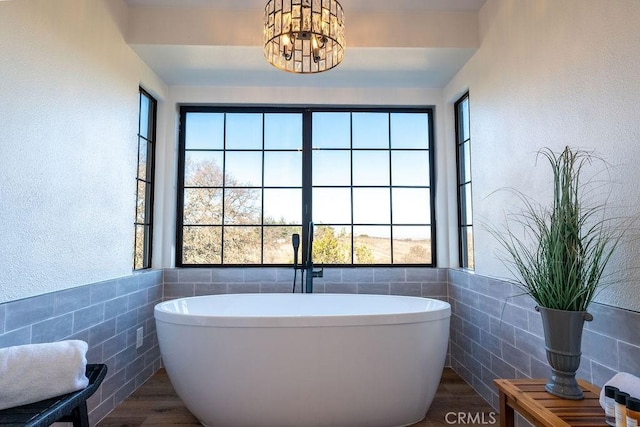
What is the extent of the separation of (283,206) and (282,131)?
0.71m

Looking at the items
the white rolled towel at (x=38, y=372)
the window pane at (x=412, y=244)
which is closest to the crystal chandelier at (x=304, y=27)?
the white rolled towel at (x=38, y=372)

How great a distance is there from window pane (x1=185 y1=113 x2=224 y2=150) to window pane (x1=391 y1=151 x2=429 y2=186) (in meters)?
1.64

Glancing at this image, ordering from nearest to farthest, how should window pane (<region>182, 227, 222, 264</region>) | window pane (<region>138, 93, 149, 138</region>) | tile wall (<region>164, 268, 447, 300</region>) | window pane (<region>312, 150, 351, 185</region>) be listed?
window pane (<region>138, 93, 149, 138</region>)
tile wall (<region>164, 268, 447, 300</region>)
window pane (<region>182, 227, 222, 264</region>)
window pane (<region>312, 150, 351, 185</region>)

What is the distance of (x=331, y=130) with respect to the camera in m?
3.42

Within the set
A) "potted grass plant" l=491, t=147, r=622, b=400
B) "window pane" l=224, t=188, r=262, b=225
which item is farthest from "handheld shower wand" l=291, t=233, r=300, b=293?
"potted grass plant" l=491, t=147, r=622, b=400

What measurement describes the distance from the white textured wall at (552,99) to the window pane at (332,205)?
A: 113 centimetres

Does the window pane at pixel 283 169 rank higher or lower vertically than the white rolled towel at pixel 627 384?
higher

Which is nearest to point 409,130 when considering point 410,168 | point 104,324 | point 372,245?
point 410,168

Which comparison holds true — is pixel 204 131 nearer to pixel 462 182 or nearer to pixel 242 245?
pixel 242 245

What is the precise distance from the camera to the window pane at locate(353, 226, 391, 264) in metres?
3.30

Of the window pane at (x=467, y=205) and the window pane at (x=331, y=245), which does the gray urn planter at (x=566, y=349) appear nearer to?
the window pane at (x=467, y=205)

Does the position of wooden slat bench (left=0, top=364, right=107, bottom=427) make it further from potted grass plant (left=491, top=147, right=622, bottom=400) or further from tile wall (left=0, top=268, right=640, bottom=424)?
potted grass plant (left=491, top=147, right=622, bottom=400)

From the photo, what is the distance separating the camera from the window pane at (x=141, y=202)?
2953mm

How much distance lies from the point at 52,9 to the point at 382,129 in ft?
8.33
